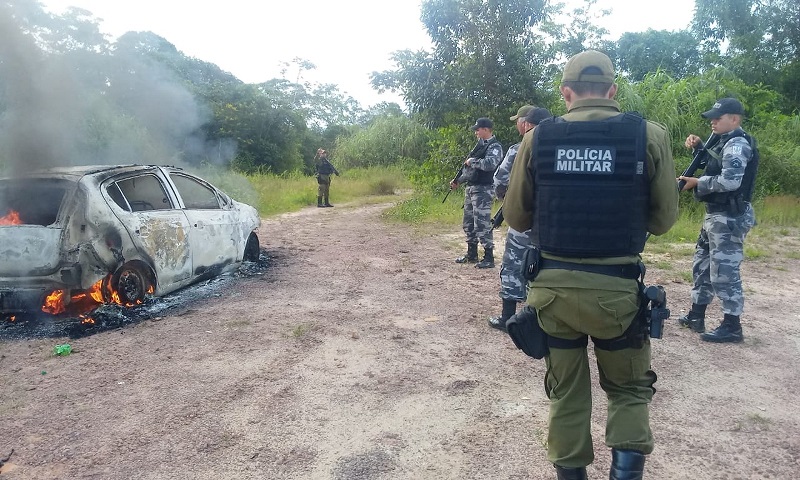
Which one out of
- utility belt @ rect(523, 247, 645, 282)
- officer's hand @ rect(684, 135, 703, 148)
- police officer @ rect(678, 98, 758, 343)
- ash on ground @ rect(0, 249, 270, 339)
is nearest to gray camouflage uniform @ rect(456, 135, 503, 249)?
officer's hand @ rect(684, 135, 703, 148)

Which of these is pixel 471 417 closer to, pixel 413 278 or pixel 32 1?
pixel 413 278

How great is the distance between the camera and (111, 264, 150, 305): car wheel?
16.1 ft

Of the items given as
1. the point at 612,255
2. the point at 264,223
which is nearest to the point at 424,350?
Result: the point at 612,255

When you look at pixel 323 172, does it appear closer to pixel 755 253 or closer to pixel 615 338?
pixel 755 253

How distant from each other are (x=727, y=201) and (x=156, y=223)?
15.8ft

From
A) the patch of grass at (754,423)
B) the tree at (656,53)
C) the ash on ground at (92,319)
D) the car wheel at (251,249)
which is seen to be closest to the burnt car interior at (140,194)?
the ash on ground at (92,319)

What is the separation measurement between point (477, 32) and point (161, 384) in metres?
11.7

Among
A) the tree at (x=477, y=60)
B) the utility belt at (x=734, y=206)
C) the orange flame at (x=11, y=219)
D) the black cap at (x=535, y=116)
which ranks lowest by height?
the orange flame at (x=11, y=219)

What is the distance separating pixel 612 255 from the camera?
2.27 metres

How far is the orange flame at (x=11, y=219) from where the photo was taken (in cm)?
477

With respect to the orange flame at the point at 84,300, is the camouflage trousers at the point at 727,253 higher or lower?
higher

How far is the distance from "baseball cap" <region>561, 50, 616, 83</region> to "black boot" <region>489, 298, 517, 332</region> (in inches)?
98.4

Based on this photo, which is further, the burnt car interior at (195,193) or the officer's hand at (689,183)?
the burnt car interior at (195,193)

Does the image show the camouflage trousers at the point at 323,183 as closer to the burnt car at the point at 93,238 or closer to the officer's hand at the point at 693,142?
the burnt car at the point at 93,238
